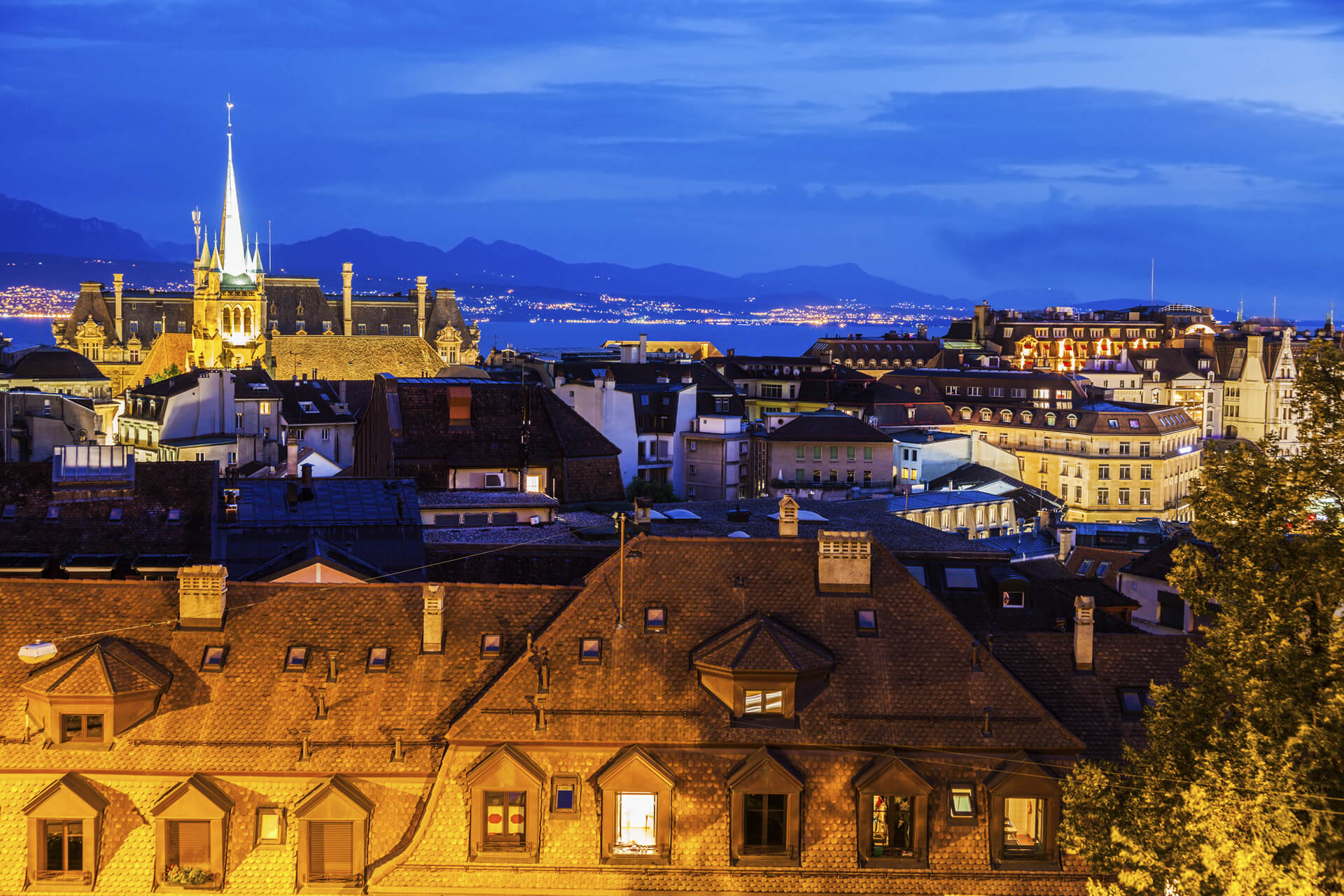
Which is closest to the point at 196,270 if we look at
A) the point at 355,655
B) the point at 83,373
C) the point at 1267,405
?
the point at 83,373

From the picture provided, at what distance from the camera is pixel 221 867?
23.7 m

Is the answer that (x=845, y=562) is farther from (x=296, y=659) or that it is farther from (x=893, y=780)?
(x=296, y=659)

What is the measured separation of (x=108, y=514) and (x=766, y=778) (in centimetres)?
2027

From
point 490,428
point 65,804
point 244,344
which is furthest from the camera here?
point 244,344

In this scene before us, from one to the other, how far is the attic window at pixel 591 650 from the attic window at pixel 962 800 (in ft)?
19.4

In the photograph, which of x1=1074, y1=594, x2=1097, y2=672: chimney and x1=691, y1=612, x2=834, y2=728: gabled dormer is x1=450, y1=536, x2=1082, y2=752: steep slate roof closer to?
x1=691, y1=612, x2=834, y2=728: gabled dormer

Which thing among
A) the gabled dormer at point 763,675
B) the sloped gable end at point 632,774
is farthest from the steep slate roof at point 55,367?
the sloped gable end at point 632,774

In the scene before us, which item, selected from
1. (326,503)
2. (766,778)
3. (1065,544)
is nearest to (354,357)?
(1065,544)

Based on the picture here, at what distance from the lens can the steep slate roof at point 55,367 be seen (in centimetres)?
14362

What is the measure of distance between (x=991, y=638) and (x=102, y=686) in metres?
14.5

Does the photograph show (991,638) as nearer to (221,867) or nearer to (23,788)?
(221,867)

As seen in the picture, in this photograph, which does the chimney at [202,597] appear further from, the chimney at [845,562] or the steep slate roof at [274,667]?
the chimney at [845,562]

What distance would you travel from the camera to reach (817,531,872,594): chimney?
85.8 ft

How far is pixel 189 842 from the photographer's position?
938 inches
